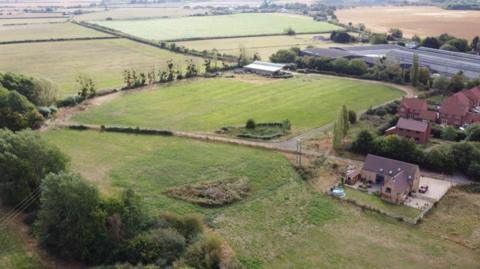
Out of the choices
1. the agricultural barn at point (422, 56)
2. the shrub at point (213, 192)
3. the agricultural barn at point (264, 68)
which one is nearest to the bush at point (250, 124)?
the shrub at point (213, 192)

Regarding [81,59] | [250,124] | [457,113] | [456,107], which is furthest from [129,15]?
[457,113]

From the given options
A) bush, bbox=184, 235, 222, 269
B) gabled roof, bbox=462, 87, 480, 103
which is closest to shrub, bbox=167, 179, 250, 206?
bush, bbox=184, 235, 222, 269

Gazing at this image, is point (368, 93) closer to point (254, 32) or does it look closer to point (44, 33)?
point (254, 32)

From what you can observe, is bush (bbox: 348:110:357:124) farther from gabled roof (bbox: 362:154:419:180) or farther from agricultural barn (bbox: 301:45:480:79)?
agricultural barn (bbox: 301:45:480:79)

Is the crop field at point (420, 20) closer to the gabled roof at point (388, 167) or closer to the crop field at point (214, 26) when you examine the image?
the crop field at point (214, 26)

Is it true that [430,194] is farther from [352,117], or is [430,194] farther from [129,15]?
[129,15]
